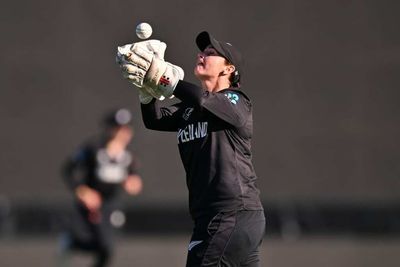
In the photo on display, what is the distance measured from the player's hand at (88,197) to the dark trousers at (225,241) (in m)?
5.01

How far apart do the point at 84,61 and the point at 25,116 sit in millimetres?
1269

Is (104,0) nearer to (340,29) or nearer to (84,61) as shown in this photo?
(84,61)

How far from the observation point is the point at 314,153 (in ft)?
47.1

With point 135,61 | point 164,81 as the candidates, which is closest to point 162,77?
point 164,81

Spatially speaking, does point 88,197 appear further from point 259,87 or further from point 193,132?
point 193,132

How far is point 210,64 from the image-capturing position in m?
5.30

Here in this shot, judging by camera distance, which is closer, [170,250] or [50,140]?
[170,250]

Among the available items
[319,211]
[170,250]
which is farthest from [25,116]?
[319,211]

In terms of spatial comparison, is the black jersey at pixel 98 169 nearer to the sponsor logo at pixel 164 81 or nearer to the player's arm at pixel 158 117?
the player's arm at pixel 158 117

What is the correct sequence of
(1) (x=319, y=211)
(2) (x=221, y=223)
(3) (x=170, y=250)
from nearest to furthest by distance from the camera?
1. (2) (x=221, y=223)
2. (3) (x=170, y=250)
3. (1) (x=319, y=211)

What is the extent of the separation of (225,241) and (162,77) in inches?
36.9

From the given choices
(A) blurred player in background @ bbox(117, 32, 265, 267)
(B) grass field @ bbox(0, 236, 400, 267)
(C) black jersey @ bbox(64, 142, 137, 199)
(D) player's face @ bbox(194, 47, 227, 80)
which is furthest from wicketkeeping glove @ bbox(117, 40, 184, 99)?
(B) grass field @ bbox(0, 236, 400, 267)

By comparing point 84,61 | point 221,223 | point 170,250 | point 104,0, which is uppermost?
point 104,0

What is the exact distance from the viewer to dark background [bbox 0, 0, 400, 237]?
14164mm
